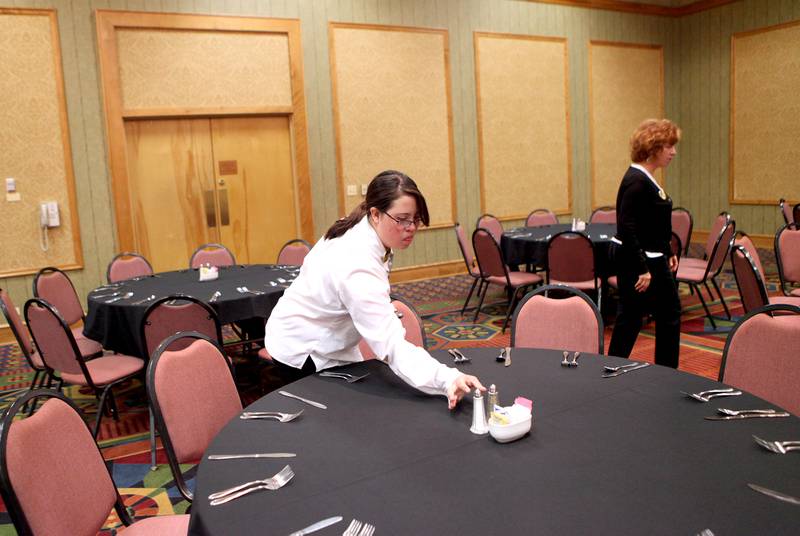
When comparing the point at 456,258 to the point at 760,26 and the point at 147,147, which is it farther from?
the point at 760,26

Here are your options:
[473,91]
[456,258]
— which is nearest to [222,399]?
[456,258]

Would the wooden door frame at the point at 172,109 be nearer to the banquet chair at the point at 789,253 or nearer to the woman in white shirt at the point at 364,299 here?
the banquet chair at the point at 789,253

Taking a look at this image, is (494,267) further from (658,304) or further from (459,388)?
(459,388)

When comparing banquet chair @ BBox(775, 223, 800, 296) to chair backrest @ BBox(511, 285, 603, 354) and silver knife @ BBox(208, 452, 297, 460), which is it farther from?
silver knife @ BBox(208, 452, 297, 460)

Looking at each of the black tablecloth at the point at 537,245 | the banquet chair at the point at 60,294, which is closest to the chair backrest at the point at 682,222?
the black tablecloth at the point at 537,245

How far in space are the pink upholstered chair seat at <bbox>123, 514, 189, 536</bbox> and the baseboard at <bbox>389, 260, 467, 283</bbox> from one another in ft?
20.8

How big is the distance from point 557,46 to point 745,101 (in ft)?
9.95

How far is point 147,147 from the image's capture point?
693 centimetres

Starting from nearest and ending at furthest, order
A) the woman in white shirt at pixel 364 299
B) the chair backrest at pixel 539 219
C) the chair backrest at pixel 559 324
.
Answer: the woman in white shirt at pixel 364 299 < the chair backrest at pixel 559 324 < the chair backrest at pixel 539 219

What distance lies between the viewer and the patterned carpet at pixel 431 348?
3098 mm

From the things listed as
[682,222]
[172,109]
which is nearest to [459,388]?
[682,222]

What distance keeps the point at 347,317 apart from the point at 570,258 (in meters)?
3.38

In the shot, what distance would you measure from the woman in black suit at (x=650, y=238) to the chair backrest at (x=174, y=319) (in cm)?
220

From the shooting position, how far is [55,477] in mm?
1605
